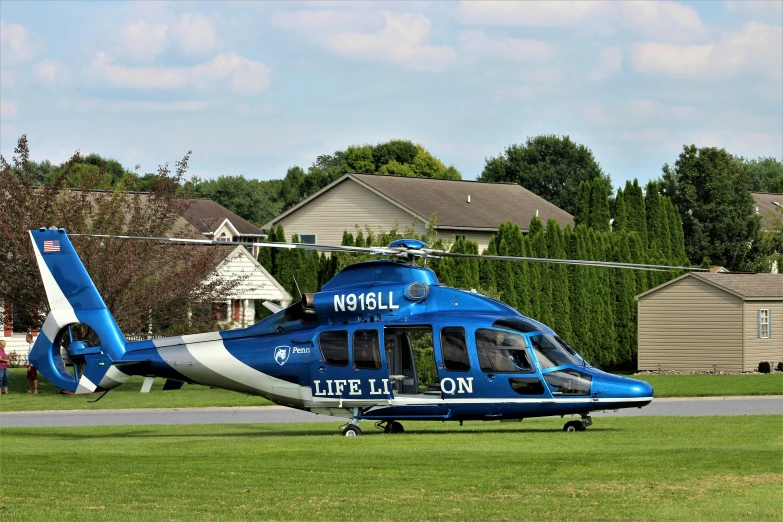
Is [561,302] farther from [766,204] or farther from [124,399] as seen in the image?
[766,204]

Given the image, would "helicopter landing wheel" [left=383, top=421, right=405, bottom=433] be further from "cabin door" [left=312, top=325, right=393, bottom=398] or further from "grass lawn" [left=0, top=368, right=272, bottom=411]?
"grass lawn" [left=0, top=368, right=272, bottom=411]

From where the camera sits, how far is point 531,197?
6450 cm

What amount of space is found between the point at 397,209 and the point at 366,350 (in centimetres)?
3377

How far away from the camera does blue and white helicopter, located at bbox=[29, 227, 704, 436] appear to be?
19.9m

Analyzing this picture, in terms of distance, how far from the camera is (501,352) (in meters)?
19.9

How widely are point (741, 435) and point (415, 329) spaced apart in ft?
18.7

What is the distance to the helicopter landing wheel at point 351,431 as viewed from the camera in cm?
2044

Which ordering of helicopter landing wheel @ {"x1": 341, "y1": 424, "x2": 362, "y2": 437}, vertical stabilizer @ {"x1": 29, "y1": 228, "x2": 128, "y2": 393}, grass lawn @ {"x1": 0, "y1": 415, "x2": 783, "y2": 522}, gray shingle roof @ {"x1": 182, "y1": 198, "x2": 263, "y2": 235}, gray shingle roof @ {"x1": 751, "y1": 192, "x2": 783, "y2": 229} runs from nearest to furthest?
1. grass lawn @ {"x1": 0, "y1": 415, "x2": 783, "y2": 522}
2. helicopter landing wheel @ {"x1": 341, "y1": 424, "x2": 362, "y2": 437}
3. vertical stabilizer @ {"x1": 29, "y1": 228, "x2": 128, "y2": 393}
4. gray shingle roof @ {"x1": 182, "y1": 198, "x2": 263, "y2": 235}
5. gray shingle roof @ {"x1": 751, "y1": 192, "x2": 783, "y2": 229}

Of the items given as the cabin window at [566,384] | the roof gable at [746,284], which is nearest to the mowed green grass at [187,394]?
the roof gable at [746,284]

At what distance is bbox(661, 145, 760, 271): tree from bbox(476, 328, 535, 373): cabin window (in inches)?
2065

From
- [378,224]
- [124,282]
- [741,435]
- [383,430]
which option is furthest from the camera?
[378,224]

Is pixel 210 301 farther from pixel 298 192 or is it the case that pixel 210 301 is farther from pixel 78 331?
pixel 298 192

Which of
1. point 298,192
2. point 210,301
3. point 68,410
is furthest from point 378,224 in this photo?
point 298,192

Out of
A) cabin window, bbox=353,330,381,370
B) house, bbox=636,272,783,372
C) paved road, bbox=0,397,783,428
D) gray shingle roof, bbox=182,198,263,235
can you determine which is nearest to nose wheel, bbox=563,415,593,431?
cabin window, bbox=353,330,381,370
